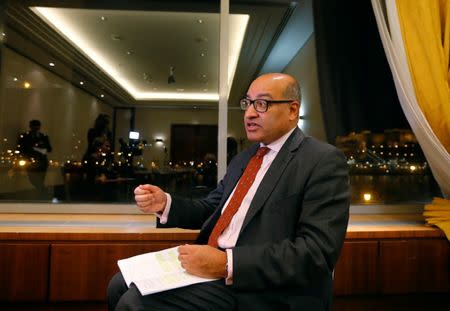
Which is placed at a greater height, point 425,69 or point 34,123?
point 425,69

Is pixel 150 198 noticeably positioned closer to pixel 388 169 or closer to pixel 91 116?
pixel 91 116

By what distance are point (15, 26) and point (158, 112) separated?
146 cm

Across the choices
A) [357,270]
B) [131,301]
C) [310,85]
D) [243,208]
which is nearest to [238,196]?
[243,208]

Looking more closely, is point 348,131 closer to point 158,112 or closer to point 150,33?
point 158,112

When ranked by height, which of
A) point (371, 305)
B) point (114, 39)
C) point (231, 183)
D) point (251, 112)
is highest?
point (114, 39)

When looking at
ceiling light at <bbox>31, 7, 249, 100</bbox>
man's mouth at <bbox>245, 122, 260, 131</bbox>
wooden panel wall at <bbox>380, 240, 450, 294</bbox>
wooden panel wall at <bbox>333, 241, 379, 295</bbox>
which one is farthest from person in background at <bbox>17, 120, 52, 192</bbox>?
wooden panel wall at <bbox>380, 240, 450, 294</bbox>

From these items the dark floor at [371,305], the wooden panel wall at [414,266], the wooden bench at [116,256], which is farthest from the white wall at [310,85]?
the dark floor at [371,305]

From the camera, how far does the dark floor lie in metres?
1.75

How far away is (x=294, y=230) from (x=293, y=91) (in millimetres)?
504

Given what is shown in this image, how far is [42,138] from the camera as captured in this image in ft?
8.59

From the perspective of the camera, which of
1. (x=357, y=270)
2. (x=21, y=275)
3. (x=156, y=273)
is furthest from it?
(x=357, y=270)

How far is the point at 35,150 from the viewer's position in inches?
103

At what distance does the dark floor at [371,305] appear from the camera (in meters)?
1.75

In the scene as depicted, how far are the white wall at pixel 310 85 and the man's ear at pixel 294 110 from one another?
1219 millimetres
